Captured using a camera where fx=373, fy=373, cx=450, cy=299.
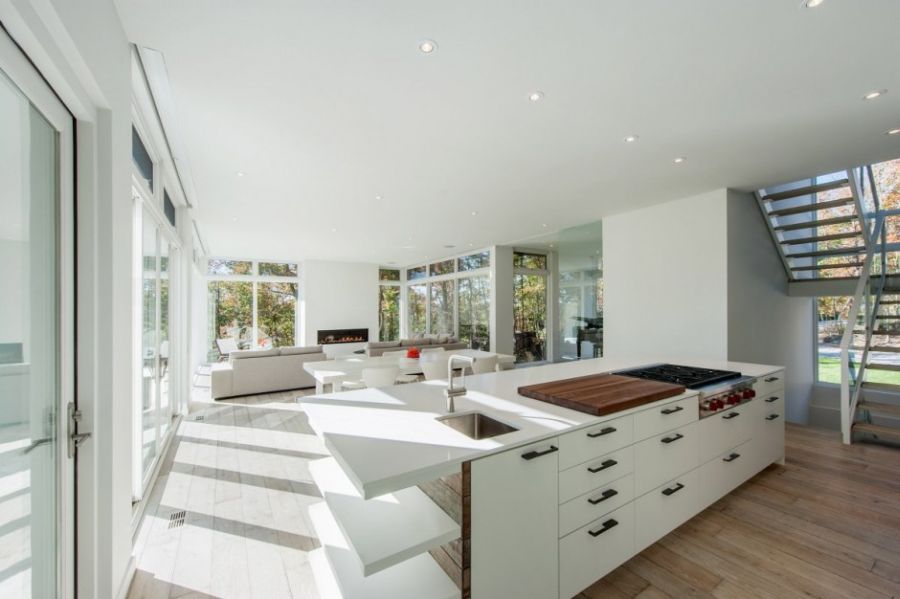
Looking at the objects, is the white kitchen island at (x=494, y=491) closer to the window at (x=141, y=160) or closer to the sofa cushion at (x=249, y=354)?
the window at (x=141, y=160)

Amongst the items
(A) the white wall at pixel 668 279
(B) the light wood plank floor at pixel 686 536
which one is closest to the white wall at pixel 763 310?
(A) the white wall at pixel 668 279

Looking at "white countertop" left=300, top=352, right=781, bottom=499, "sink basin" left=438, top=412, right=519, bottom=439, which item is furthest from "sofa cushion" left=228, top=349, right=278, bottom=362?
"sink basin" left=438, top=412, right=519, bottom=439

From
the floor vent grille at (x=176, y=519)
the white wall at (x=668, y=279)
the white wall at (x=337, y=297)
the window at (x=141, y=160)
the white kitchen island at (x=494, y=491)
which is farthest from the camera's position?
the white wall at (x=337, y=297)

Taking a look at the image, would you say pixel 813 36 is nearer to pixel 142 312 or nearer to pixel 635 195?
pixel 635 195

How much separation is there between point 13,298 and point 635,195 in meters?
5.08

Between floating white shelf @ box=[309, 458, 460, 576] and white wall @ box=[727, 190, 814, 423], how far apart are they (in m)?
4.34

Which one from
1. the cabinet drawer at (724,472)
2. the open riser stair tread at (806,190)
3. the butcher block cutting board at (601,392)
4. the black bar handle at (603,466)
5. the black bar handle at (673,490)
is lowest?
the cabinet drawer at (724,472)

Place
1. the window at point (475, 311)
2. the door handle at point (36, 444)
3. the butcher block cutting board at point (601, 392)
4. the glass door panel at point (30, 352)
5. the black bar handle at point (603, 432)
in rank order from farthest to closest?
the window at point (475, 311) → the butcher block cutting board at point (601, 392) → the black bar handle at point (603, 432) → the door handle at point (36, 444) → the glass door panel at point (30, 352)

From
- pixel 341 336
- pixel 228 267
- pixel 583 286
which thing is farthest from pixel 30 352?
pixel 228 267

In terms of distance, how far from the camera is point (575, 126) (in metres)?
2.80

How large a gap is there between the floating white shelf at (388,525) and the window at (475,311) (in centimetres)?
708

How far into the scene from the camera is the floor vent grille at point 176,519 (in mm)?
2430

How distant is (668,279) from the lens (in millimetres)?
4816

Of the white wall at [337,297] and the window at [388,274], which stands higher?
the window at [388,274]
